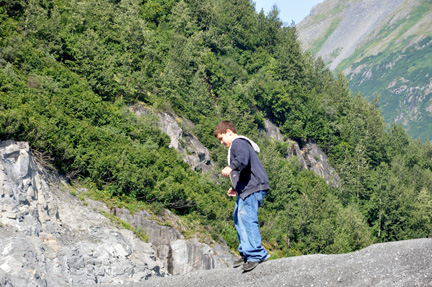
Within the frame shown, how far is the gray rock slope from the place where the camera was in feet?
28.2

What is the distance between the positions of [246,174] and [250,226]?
41.3 inches

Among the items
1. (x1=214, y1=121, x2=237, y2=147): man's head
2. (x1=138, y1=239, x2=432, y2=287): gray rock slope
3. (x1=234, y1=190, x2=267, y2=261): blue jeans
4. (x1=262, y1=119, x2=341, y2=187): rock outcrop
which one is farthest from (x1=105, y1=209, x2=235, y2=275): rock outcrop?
(x1=262, y1=119, x2=341, y2=187): rock outcrop

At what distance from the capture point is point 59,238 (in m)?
15.6

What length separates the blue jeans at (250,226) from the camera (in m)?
9.64

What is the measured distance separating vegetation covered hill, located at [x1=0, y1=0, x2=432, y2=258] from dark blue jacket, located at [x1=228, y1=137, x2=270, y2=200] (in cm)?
1073

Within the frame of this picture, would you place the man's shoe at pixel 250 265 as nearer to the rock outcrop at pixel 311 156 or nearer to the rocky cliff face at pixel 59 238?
the rocky cliff face at pixel 59 238

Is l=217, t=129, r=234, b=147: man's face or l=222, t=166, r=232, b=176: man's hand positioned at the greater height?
l=217, t=129, r=234, b=147: man's face

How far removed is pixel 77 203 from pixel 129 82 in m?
22.0

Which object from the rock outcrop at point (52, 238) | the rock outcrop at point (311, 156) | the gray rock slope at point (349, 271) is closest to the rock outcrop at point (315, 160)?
the rock outcrop at point (311, 156)

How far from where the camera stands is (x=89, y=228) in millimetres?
17391

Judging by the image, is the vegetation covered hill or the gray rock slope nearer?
the gray rock slope

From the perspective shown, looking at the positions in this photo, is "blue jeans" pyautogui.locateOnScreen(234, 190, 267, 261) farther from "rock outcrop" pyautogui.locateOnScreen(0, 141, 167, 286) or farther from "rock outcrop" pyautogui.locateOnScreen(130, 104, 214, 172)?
"rock outcrop" pyautogui.locateOnScreen(130, 104, 214, 172)

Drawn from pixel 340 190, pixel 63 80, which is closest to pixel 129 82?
pixel 63 80

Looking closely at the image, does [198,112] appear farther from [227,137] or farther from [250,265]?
[250,265]
